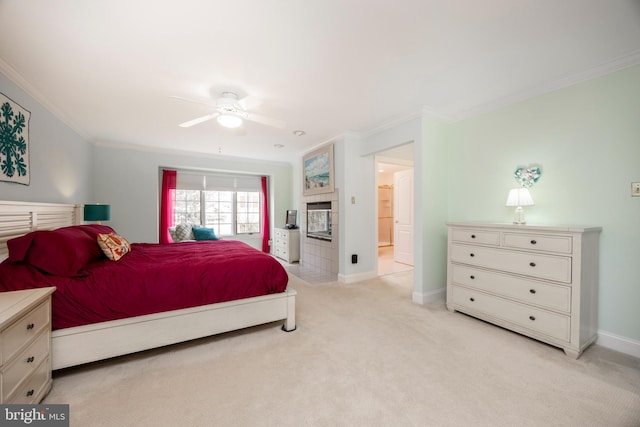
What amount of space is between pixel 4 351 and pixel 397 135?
12.5 feet

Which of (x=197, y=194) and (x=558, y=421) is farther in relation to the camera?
(x=197, y=194)

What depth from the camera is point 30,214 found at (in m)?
2.41

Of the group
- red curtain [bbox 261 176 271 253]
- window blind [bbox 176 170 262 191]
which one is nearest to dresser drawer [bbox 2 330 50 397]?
window blind [bbox 176 170 262 191]

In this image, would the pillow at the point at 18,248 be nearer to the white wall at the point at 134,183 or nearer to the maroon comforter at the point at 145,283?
the maroon comforter at the point at 145,283

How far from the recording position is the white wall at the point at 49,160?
91.4 inches

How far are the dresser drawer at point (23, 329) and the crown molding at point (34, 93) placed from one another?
6.81 ft

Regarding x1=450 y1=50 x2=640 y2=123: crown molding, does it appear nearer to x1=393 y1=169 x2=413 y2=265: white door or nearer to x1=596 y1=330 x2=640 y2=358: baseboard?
x1=596 y1=330 x2=640 y2=358: baseboard

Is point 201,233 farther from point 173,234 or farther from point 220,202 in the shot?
point 220,202

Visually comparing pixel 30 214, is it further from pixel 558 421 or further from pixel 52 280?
pixel 558 421

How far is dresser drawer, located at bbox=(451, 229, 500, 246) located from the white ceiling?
146 centimetres

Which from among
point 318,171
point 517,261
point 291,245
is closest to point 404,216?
point 318,171

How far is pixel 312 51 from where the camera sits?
1912mm

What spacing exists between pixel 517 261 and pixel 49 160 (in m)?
5.08

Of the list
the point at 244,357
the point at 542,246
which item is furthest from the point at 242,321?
the point at 542,246
